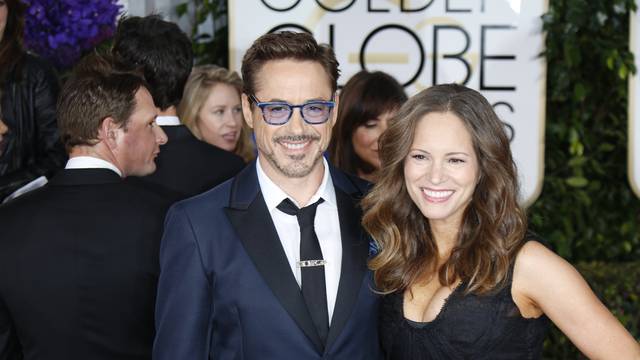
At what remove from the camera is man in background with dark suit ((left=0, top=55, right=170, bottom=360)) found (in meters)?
2.19

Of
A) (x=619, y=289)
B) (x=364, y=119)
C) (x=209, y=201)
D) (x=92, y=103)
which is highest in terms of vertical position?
(x=92, y=103)

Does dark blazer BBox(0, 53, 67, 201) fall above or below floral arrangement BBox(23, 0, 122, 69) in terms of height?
below

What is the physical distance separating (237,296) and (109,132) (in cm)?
72

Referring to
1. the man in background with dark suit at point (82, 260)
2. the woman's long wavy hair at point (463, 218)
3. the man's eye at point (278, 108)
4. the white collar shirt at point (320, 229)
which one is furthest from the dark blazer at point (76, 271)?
the woman's long wavy hair at point (463, 218)

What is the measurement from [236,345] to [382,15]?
256 centimetres

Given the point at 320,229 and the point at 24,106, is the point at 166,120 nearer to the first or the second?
the point at 24,106

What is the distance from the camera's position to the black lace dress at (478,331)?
2078mm

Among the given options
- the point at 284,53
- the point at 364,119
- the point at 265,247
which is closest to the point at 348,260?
the point at 265,247

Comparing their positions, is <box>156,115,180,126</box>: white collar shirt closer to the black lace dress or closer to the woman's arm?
the black lace dress

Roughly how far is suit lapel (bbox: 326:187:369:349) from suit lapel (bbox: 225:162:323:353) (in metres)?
0.07

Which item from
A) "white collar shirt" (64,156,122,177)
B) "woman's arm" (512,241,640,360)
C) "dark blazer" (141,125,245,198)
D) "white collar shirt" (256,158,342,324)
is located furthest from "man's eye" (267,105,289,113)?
"dark blazer" (141,125,245,198)

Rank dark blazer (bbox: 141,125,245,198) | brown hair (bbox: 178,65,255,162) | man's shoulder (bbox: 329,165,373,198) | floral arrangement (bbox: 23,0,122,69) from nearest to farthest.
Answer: man's shoulder (bbox: 329,165,373,198)
dark blazer (bbox: 141,125,245,198)
floral arrangement (bbox: 23,0,122,69)
brown hair (bbox: 178,65,255,162)

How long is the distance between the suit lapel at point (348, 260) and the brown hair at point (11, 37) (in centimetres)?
159

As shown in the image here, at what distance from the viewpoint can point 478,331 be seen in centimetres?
208
